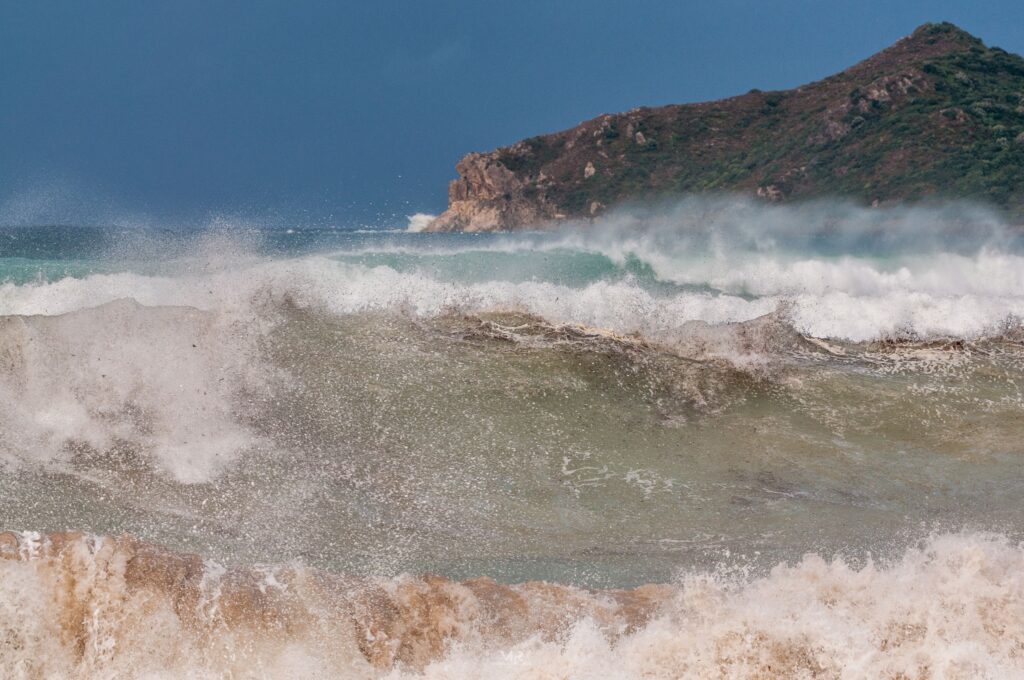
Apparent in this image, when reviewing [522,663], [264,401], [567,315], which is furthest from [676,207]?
[522,663]

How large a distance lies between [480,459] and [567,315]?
3961 millimetres

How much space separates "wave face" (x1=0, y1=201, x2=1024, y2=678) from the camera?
376cm

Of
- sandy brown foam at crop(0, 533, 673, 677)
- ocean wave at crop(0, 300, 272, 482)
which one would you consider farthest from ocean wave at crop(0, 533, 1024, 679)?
ocean wave at crop(0, 300, 272, 482)

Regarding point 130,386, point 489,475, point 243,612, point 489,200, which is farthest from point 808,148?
point 243,612

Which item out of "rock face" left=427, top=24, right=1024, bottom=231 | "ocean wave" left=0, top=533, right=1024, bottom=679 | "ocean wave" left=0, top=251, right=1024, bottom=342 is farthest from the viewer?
"rock face" left=427, top=24, right=1024, bottom=231

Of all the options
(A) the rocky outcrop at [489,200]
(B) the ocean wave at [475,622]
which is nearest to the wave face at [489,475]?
(B) the ocean wave at [475,622]

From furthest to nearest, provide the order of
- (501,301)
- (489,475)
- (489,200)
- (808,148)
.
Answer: (489,200), (808,148), (501,301), (489,475)

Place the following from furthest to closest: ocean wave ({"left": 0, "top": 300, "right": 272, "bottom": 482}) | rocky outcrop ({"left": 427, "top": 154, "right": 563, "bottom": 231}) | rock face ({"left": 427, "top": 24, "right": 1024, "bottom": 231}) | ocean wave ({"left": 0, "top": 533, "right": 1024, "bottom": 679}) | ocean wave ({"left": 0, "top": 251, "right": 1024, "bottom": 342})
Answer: rocky outcrop ({"left": 427, "top": 154, "right": 563, "bottom": 231})
rock face ({"left": 427, "top": 24, "right": 1024, "bottom": 231})
ocean wave ({"left": 0, "top": 251, "right": 1024, "bottom": 342})
ocean wave ({"left": 0, "top": 300, "right": 272, "bottom": 482})
ocean wave ({"left": 0, "top": 533, "right": 1024, "bottom": 679})

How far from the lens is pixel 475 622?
4.11 meters

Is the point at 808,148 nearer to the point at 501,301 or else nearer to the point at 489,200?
the point at 489,200

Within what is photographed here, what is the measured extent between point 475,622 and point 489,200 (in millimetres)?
65156

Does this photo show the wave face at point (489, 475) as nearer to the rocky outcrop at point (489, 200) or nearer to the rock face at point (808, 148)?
the rock face at point (808, 148)

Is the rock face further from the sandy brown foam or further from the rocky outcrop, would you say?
the sandy brown foam

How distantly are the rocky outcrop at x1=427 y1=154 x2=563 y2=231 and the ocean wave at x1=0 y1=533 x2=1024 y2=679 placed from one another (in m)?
59.5
